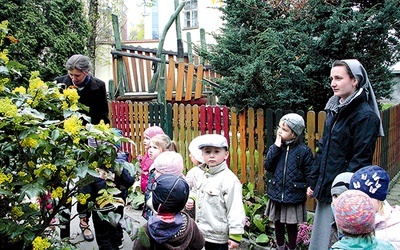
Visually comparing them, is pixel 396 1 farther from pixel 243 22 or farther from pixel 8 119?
pixel 8 119

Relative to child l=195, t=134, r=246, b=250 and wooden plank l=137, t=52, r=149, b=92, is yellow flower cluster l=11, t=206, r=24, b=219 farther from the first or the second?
wooden plank l=137, t=52, r=149, b=92

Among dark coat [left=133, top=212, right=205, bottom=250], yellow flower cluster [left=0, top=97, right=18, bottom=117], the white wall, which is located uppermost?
the white wall

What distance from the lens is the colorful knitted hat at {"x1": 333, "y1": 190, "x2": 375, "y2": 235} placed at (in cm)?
215

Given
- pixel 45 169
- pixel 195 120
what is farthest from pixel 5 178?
pixel 195 120

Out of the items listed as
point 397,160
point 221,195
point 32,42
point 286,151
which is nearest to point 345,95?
point 286,151

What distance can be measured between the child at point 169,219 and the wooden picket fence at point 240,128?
2.69m

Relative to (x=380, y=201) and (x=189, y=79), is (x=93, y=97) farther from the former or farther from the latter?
(x=189, y=79)

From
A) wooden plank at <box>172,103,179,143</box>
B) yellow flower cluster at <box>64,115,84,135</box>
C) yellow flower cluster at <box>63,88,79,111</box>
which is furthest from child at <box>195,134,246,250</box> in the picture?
wooden plank at <box>172,103,179,143</box>

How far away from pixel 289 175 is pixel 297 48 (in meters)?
1.80

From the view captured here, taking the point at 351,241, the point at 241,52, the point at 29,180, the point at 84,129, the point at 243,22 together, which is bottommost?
the point at 351,241

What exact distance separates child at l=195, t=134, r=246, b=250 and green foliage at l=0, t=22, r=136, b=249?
3.86ft

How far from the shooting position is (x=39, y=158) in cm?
226

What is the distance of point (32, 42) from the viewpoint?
10.1m

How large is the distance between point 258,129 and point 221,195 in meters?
2.14
